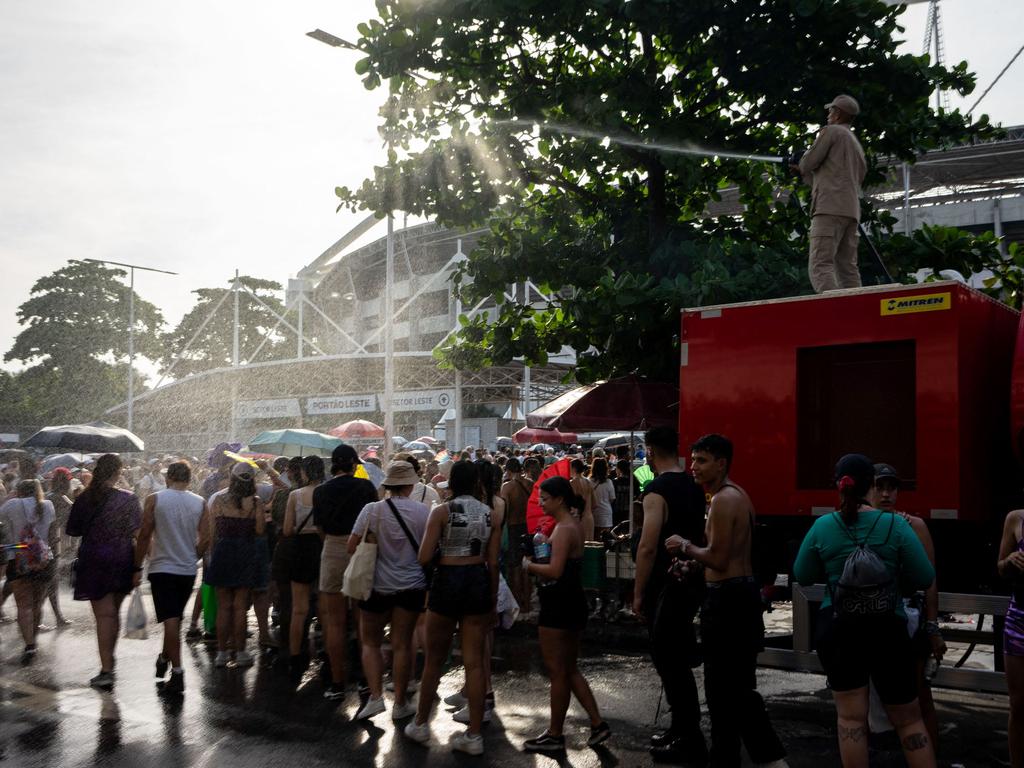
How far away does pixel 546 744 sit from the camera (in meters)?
5.82

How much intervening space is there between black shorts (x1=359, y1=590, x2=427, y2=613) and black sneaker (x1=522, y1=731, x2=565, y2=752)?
1194mm

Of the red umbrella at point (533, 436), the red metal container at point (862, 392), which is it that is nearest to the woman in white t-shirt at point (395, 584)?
the red metal container at point (862, 392)

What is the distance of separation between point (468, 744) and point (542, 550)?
4.00 ft

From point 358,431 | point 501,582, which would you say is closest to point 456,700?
point 501,582

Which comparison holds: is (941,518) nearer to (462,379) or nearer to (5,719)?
(5,719)

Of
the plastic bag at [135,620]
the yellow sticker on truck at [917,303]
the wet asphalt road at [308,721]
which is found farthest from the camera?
the plastic bag at [135,620]

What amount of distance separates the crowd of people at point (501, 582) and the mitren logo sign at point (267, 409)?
126 ft

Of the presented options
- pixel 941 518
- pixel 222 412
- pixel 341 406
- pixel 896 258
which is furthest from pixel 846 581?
pixel 222 412

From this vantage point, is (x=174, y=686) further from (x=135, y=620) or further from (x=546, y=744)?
(x=546, y=744)

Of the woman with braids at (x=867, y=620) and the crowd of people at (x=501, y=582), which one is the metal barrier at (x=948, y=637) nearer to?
the crowd of people at (x=501, y=582)

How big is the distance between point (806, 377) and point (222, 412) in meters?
52.6

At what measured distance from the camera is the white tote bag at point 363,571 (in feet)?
21.1

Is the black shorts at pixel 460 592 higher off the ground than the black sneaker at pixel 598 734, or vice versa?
the black shorts at pixel 460 592

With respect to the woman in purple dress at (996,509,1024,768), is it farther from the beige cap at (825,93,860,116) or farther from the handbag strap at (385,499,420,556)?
the beige cap at (825,93,860,116)
